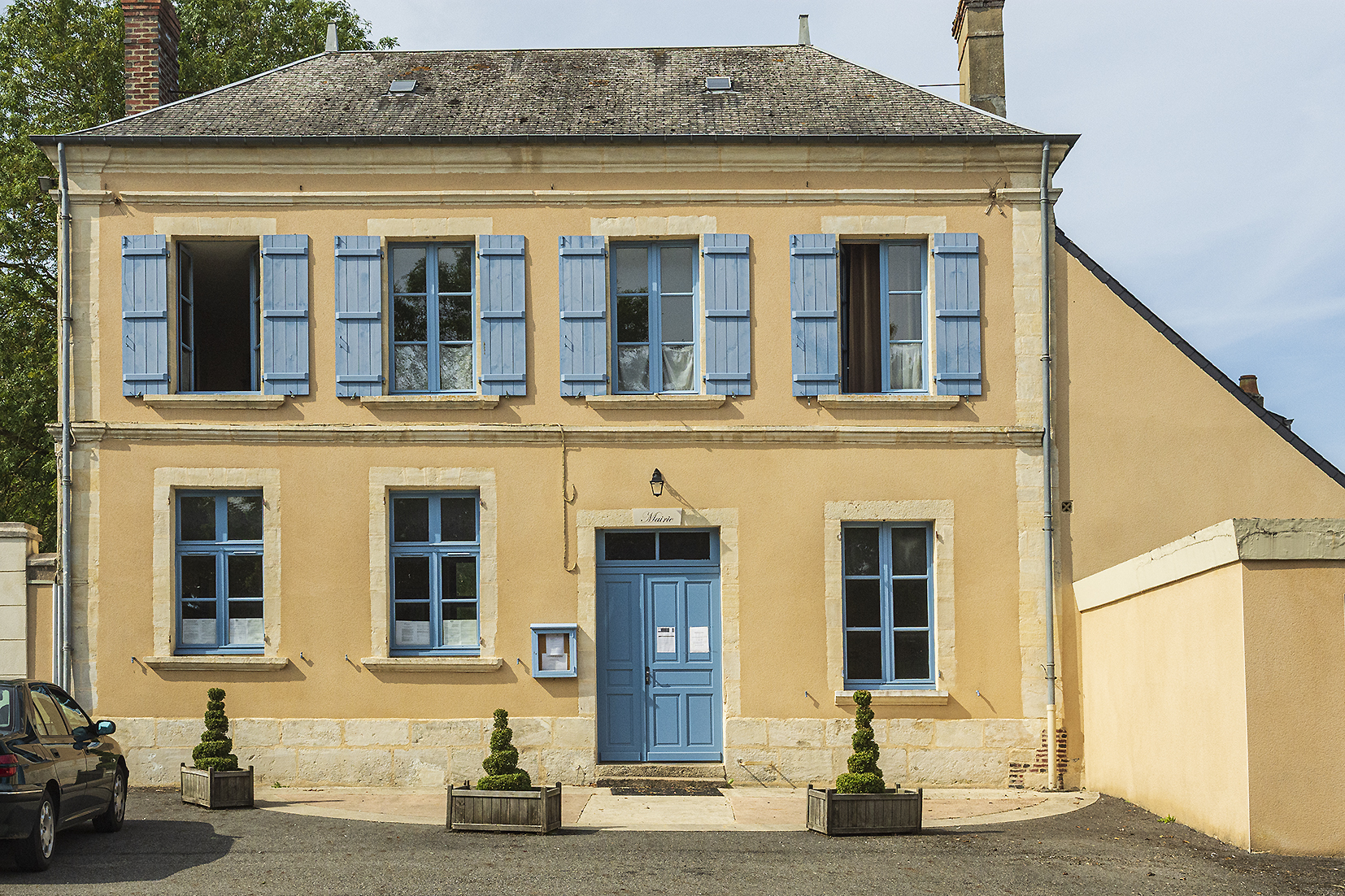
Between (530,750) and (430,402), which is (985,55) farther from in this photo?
(530,750)

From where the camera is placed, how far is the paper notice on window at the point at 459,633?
36.6ft

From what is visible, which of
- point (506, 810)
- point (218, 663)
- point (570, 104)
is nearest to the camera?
point (506, 810)

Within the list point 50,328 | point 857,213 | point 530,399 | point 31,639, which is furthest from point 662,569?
point 50,328

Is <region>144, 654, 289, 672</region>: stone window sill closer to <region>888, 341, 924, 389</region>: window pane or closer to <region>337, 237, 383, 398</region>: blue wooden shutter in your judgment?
<region>337, 237, 383, 398</region>: blue wooden shutter

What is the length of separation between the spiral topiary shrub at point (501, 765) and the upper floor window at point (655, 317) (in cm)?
387

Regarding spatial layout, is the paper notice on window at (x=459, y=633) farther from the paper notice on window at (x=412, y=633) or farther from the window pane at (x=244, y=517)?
the window pane at (x=244, y=517)

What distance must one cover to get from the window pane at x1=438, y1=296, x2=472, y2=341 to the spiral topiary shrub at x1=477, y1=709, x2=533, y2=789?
13.5 feet

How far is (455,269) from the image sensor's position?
11586 mm

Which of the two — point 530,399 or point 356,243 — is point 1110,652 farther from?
point 356,243

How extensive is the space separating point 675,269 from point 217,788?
6.11 m

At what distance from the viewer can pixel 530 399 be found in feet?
37.1

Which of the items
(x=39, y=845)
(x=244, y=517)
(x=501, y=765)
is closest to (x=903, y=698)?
(x=501, y=765)

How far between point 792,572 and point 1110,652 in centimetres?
286

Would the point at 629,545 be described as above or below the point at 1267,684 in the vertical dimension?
above
